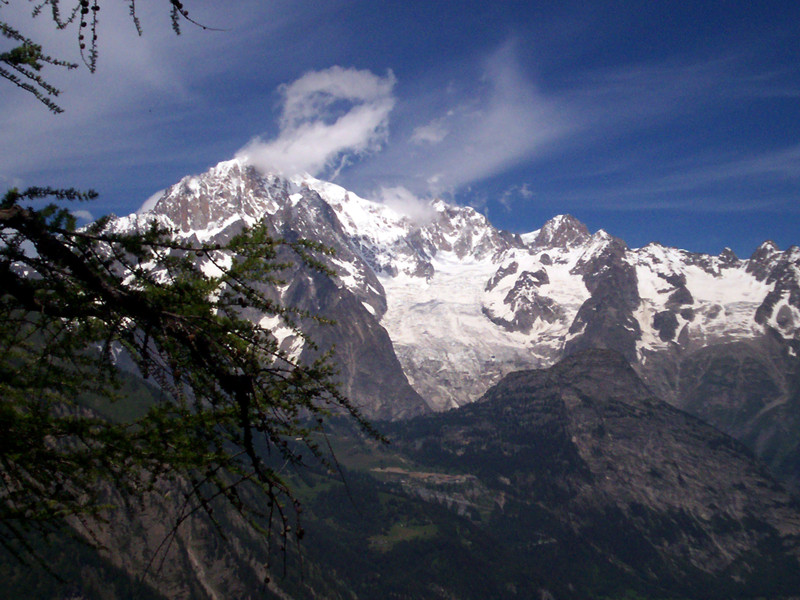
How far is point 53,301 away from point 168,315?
6.82 feet

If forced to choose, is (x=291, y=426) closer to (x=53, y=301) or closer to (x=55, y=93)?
(x=53, y=301)

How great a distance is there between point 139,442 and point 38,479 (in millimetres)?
1768

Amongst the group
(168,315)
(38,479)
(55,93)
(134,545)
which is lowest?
(134,545)

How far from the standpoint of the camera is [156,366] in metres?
7.41

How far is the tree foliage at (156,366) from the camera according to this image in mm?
7219

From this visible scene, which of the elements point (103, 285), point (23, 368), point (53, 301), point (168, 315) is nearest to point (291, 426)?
point (168, 315)

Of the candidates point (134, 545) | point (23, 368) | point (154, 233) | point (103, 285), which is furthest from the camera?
point (134, 545)

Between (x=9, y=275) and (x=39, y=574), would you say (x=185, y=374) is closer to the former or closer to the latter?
(x=9, y=275)

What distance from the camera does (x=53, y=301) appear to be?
8.01 metres

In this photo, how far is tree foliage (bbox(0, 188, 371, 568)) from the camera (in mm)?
7219

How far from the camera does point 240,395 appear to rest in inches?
266

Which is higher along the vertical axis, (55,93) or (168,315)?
(55,93)

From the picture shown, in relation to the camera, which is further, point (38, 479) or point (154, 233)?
point (38, 479)

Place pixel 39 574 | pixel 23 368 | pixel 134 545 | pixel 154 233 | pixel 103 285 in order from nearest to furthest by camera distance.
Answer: pixel 103 285, pixel 154 233, pixel 23 368, pixel 39 574, pixel 134 545
